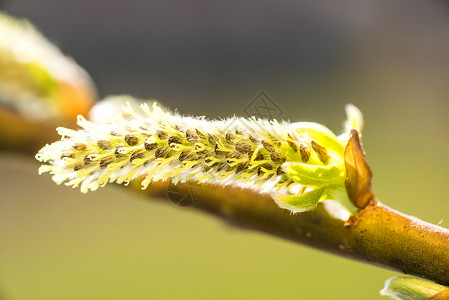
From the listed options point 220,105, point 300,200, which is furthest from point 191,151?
point 220,105

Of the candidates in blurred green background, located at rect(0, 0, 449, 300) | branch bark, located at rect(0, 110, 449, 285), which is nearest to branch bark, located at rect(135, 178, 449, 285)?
branch bark, located at rect(0, 110, 449, 285)

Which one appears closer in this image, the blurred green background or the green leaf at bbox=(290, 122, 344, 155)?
the green leaf at bbox=(290, 122, 344, 155)

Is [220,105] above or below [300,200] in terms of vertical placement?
above

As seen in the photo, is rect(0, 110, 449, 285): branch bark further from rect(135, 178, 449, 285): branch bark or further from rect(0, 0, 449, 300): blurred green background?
rect(0, 0, 449, 300): blurred green background

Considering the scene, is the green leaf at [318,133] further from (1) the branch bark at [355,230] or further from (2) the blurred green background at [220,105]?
(2) the blurred green background at [220,105]

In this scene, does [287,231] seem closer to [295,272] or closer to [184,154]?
[184,154]

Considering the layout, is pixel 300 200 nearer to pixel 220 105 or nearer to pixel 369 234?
pixel 369 234

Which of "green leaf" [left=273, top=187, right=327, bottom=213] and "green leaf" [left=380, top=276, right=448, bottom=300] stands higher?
"green leaf" [left=273, top=187, right=327, bottom=213]
